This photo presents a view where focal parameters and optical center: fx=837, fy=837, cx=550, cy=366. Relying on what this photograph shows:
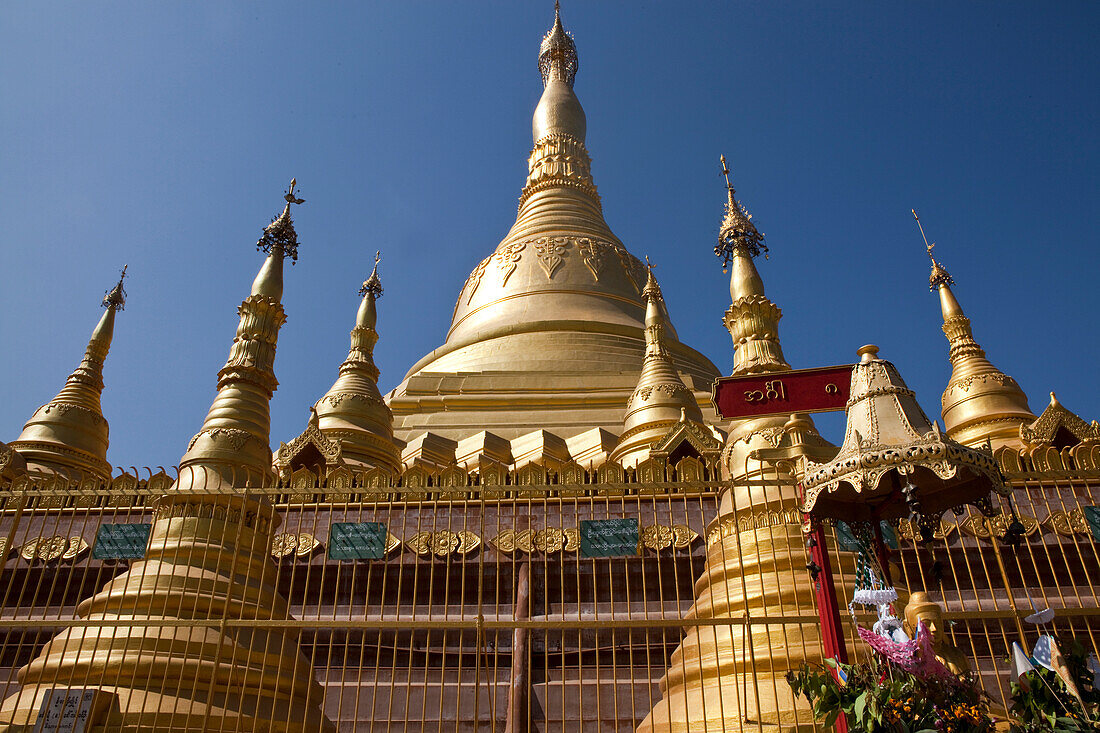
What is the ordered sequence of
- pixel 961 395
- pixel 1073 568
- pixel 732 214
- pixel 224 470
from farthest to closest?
pixel 961 395
pixel 732 214
pixel 1073 568
pixel 224 470

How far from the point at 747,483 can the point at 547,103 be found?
92.2 ft

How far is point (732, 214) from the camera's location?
44.0 ft

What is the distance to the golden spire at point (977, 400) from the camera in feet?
52.0

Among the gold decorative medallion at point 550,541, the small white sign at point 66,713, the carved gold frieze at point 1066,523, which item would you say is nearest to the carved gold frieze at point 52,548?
the small white sign at point 66,713

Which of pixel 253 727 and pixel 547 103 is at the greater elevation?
pixel 547 103

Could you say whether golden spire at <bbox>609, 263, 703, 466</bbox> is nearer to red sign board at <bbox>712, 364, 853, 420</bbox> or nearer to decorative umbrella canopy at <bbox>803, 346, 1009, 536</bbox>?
red sign board at <bbox>712, 364, 853, 420</bbox>

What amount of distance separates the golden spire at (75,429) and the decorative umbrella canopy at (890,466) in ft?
42.7

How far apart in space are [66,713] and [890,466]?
5.68 m

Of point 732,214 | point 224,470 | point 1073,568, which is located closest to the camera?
point 224,470

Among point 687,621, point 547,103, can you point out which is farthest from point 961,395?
point 547,103

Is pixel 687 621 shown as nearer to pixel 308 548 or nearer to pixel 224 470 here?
pixel 224 470

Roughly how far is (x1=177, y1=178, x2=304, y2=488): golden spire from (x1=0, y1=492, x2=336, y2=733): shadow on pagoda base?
0.57m

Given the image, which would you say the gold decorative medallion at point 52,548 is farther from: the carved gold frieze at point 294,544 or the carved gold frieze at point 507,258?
the carved gold frieze at point 507,258

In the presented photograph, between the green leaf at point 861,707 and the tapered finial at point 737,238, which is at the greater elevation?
the tapered finial at point 737,238
